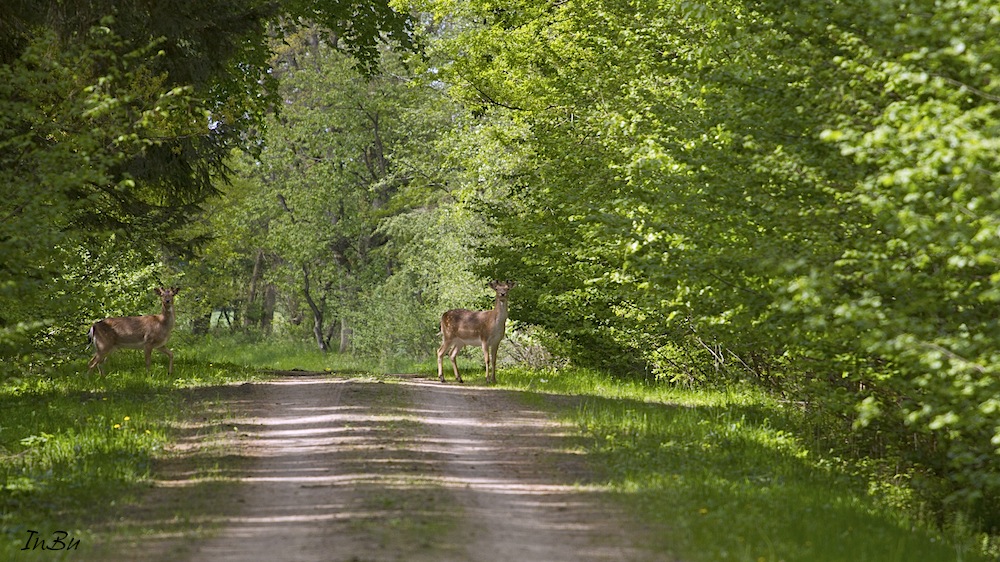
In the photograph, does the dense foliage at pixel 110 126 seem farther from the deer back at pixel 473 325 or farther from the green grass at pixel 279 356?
the green grass at pixel 279 356

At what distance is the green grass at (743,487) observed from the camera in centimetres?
978

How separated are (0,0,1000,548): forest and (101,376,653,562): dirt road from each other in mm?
2556

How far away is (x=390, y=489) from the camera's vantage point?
37.3ft

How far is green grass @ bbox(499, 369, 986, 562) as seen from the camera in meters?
9.78

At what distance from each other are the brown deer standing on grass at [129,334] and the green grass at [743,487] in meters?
8.13

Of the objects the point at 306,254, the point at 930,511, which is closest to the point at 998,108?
the point at 930,511

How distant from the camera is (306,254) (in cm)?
4706

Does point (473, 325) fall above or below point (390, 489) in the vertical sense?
above

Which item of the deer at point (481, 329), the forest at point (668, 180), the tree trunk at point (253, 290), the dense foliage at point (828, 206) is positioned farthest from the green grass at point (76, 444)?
the tree trunk at point (253, 290)

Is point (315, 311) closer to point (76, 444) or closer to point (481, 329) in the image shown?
point (481, 329)

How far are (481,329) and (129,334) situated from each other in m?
6.30

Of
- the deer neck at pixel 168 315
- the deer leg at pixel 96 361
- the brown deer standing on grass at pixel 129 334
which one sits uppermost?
the deer neck at pixel 168 315

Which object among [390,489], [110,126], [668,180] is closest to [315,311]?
[668,180]

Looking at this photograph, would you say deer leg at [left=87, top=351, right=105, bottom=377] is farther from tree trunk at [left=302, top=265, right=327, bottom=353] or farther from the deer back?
tree trunk at [left=302, top=265, right=327, bottom=353]
